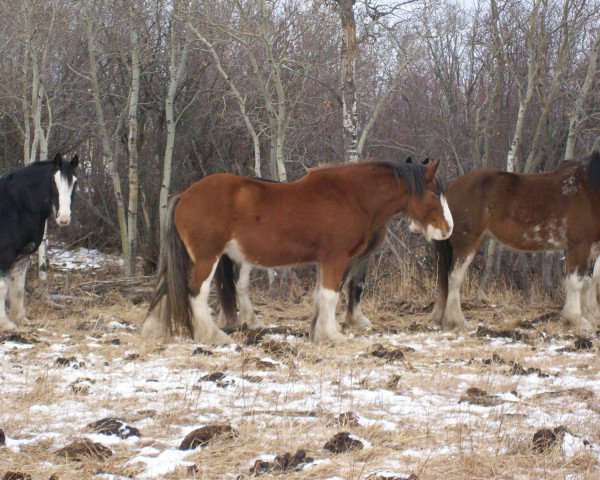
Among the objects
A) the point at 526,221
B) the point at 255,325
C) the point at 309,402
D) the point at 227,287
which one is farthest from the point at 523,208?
the point at 309,402

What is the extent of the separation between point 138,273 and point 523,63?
7.55 metres

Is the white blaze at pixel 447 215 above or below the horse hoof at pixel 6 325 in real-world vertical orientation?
above

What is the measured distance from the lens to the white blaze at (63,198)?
8.55m

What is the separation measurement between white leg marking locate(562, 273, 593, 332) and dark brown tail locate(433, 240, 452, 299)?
1283mm

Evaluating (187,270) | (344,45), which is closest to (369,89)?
(344,45)

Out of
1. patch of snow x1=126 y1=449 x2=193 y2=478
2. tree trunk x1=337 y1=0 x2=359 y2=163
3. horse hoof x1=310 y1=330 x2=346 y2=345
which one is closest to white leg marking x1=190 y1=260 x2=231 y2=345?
horse hoof x1=310 y1=330 x2=346 y2=345

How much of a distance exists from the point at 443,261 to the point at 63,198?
4133 mm

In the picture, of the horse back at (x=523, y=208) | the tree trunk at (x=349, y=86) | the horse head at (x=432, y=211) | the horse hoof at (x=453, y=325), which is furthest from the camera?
the tree trunk at (x=349, y=86)

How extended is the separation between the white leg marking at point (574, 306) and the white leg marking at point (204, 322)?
3.69 metres

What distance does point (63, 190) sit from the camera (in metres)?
8.64

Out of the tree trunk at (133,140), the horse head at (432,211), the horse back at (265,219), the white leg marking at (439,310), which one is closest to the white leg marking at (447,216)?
the horse head at (432,211)

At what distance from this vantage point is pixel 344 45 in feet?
37.5

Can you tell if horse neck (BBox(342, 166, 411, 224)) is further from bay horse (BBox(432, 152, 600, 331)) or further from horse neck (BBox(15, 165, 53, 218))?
horse neck (BBox(15, 165, 53, 218))

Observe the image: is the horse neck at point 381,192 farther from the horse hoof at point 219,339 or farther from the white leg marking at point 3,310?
the white leg marking at point 3,310
